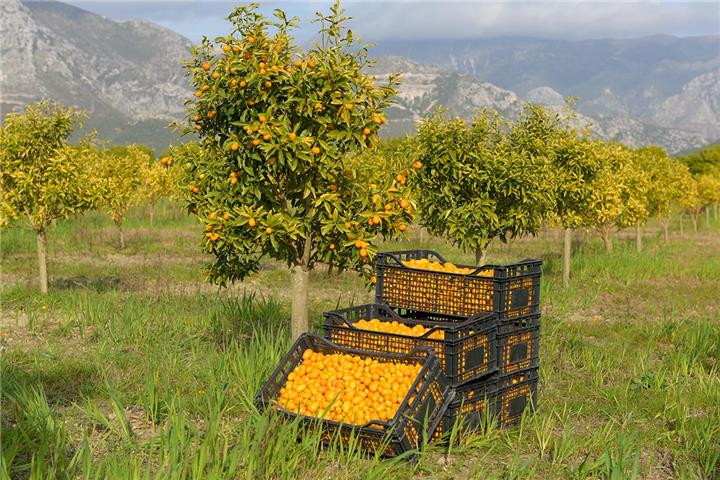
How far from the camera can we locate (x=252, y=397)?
6648mm

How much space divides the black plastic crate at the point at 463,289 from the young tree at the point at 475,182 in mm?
4536

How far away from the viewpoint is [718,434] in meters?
6.45

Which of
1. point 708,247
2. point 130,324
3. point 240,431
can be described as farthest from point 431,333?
point 708,247

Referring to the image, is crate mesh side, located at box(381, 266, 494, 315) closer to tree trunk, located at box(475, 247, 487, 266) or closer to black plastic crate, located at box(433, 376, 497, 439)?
black plastic crate, located at box(433, 376, 497, 439)

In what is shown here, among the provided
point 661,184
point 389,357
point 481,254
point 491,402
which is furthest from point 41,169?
point 661,184

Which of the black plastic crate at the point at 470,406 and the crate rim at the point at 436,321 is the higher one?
the crate rim at the point at 436,321

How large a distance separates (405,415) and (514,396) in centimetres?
158

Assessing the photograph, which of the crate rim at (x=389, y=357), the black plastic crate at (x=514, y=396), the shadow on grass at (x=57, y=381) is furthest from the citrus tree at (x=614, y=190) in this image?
the shadow on grass at (x=57, y=381)

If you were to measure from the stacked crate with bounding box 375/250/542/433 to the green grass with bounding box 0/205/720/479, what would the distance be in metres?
0.23

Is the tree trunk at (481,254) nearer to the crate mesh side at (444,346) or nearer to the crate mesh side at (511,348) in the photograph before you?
the crate mesh side at (511,348)

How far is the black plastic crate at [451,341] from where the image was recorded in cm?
572

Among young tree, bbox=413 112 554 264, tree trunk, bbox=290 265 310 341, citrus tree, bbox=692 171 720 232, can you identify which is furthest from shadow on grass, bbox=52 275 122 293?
citrus tree, bbox=692 171 720 232

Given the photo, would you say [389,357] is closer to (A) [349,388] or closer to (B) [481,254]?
(A) [349,388]

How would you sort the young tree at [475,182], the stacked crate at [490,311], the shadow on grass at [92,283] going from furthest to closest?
the shadow on grass at [92,283] < the young tree at [475,182] < the stacked crate at [490,311]
